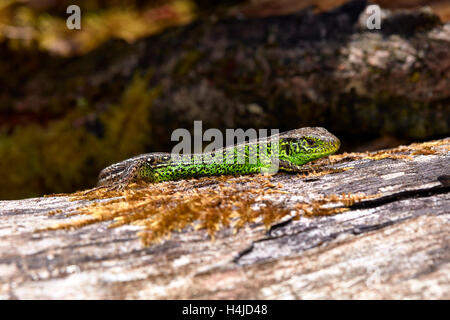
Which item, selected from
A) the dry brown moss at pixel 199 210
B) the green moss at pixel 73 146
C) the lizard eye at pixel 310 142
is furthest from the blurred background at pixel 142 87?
the dry brown moss at pixel 199 210

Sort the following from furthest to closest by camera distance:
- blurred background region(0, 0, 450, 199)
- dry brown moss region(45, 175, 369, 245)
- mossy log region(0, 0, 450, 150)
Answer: blurred background region(0, 0, 450, 199), mossy log region(0, 0, 450, 150), dry brown moss region(45, 175, 369, 245)

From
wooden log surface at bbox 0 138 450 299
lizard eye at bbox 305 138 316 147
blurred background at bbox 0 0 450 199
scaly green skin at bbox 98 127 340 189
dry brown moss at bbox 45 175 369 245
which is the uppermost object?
blurred background at bbox 0 0 450 199

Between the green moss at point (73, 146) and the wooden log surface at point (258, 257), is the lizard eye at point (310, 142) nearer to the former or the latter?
the wooden log surface at point (258, 257)

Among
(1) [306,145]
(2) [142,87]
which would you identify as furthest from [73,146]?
(1) [306,145]

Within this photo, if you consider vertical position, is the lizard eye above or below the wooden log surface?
above

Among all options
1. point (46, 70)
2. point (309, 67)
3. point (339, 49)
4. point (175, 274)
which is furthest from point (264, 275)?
point (46, 70)

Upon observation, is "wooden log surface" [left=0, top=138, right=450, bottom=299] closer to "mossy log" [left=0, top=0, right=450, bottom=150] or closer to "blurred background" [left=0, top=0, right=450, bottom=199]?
"mossy log" [left=0, top=0, right=450, bottom=150]

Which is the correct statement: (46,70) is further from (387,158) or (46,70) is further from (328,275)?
(328,275)

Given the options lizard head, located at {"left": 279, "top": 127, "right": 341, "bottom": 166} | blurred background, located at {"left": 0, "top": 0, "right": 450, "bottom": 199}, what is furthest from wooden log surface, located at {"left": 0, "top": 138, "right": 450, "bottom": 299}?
blurred background, located at {"left": 0, "top": 0, "right": 450, "bottom": 199}
